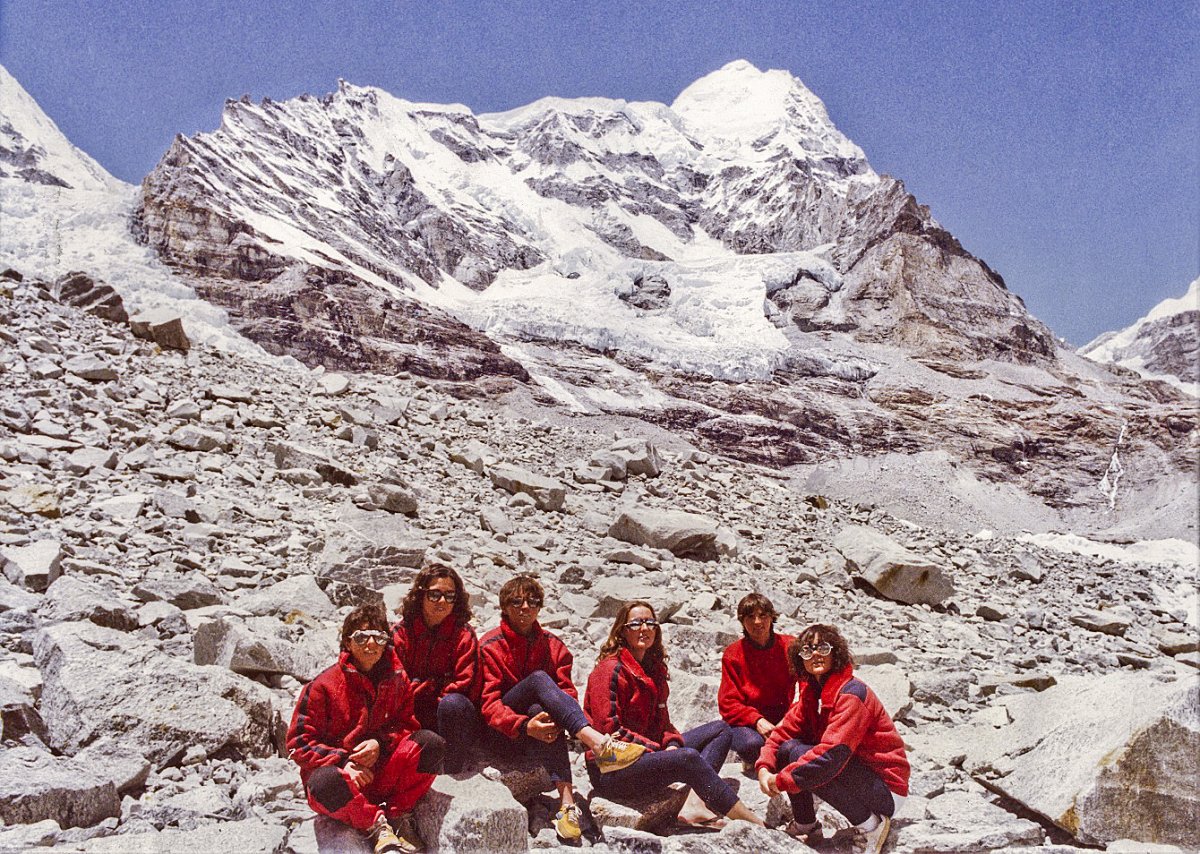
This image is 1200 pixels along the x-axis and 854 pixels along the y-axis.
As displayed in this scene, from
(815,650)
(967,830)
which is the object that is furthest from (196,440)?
(967,830)

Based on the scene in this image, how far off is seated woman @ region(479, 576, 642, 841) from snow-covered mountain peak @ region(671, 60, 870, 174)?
113 meters

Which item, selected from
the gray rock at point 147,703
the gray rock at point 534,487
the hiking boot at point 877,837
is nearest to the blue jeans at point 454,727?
the gray rock at point 147,703

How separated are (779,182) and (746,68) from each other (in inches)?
1927

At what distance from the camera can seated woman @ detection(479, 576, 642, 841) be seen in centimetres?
339

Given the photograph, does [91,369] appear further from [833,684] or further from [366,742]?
[833,684]

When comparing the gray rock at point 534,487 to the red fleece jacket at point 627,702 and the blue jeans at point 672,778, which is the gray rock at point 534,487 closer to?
the red fleece jacket at point 627,702

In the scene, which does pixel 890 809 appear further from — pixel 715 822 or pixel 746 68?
pixel 746 68

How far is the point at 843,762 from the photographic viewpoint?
3.29 m

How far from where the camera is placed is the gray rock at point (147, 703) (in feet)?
11.3

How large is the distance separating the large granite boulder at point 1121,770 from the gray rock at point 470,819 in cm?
281

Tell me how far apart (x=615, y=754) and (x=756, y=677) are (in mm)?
1136

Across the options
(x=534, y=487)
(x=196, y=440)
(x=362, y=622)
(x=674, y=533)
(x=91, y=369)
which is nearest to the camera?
(x=362, y=622)

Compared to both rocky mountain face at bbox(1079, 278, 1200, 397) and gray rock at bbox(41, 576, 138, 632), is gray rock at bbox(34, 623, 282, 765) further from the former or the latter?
rocky mountain face at bbox(1079, 278, 1200, 397)

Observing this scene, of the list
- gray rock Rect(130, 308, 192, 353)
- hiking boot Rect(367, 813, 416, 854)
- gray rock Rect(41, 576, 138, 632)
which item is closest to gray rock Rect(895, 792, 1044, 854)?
hiking boot Rect(367, 813, 416, 854)
